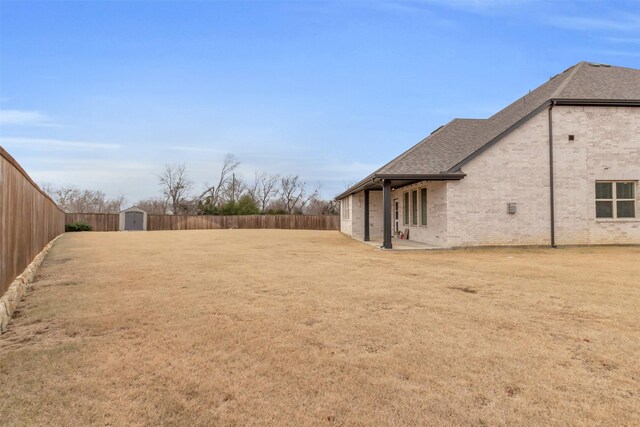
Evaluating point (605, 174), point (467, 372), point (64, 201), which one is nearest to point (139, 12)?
point (467, 372)

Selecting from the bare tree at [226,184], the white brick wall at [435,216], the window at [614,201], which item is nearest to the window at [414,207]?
the white brick wall at [435,216]

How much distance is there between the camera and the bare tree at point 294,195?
5394 cm

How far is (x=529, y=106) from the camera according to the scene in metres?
14.4

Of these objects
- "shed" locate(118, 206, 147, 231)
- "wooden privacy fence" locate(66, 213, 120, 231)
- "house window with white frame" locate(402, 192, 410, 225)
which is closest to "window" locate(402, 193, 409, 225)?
"house window with white frame" locate(402, 192, 410, 225)

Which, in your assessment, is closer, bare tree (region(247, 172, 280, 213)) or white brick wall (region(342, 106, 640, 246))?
white brick wall (region(342, 106, 640, 246))

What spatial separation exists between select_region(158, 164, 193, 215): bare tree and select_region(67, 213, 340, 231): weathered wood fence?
1352 cm

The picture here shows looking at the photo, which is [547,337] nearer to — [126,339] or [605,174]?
[126,339]

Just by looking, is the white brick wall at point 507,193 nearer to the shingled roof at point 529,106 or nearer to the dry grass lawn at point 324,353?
the shingled roof at point 529,106

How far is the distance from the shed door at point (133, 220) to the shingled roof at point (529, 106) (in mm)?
25802

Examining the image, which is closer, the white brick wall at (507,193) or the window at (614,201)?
the white brick wall at (507,193)

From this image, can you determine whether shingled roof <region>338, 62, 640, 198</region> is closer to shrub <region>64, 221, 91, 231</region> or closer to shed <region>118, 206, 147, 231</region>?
shed <region>118, 206, 147, 231</region>

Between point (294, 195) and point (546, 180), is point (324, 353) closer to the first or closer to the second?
point (546, 180)

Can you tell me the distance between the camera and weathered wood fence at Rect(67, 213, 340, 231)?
35.9m

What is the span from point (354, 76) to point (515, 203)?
1211cm
